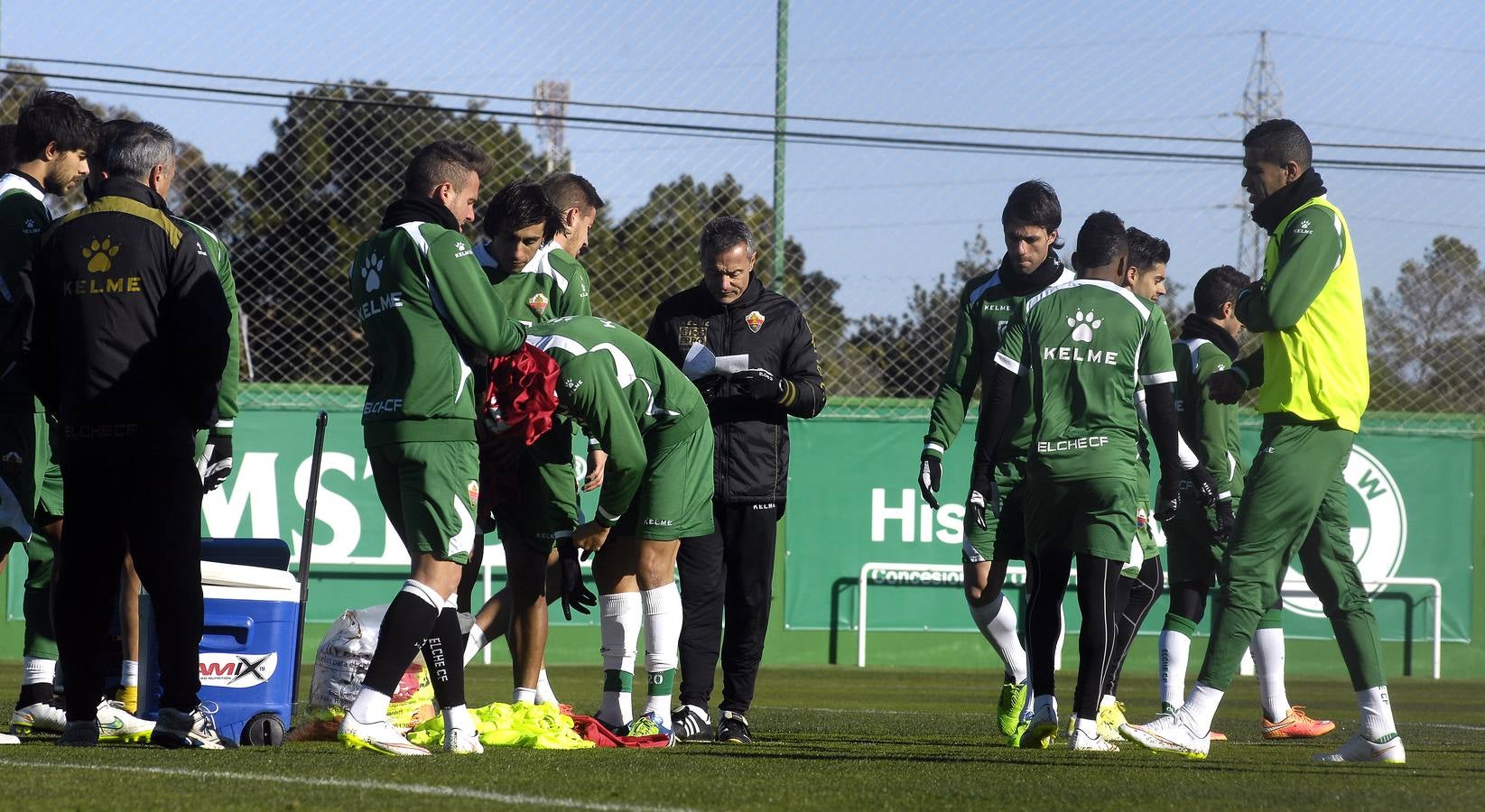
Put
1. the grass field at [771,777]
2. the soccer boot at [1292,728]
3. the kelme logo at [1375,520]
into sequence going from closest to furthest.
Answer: the grass field at [771,777] → the soccer boot at [1292,728] → the kelme logo at [1375,520]

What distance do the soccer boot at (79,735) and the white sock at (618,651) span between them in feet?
6.02

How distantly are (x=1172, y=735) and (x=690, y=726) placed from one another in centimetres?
193

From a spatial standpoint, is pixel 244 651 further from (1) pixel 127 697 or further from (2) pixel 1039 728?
(2) pixel 1039 728

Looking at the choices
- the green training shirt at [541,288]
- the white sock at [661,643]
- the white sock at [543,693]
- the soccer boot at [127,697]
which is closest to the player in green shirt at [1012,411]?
the white sock at [661,643]

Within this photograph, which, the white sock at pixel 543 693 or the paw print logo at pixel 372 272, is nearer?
the paw print logo at pixel 372 272

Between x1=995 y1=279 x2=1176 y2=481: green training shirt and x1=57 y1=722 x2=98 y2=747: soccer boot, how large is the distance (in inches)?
133

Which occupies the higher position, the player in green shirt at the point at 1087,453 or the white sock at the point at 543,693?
the player in green shirt at the point at 1087,453

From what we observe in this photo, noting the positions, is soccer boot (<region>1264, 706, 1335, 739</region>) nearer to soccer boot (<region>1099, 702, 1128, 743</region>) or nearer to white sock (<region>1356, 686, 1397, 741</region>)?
soccer boot (<region>1099, 702, 1128, 743</region>)

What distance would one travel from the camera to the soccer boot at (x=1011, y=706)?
7.04 meters

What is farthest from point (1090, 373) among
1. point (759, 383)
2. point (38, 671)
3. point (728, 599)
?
point (38, 671)

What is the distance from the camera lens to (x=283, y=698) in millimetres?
5949

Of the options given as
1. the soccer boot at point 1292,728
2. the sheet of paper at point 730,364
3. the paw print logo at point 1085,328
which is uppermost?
the paw print logo at point 1085,328

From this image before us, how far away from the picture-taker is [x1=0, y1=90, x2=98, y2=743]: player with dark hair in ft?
19.1

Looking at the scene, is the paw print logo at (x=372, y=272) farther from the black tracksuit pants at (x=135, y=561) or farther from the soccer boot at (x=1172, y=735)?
the soccer boot at (x=1172, y=735)
